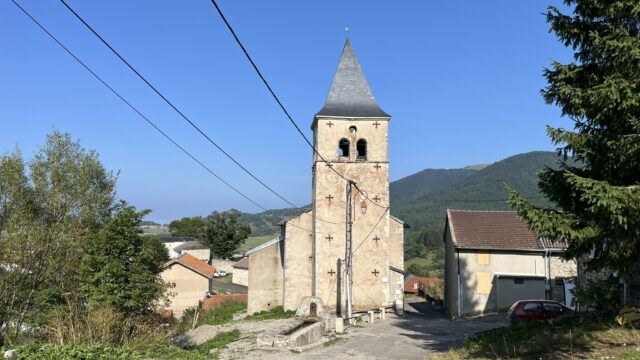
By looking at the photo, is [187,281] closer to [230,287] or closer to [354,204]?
[354,204]

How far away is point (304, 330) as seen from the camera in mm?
18734

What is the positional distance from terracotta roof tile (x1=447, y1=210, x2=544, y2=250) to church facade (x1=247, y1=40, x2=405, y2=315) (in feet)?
12.1

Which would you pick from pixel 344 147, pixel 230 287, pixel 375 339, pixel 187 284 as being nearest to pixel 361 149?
pixel 344 147

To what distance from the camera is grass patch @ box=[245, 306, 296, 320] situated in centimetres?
2882

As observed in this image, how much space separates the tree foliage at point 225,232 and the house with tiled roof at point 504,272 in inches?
2224

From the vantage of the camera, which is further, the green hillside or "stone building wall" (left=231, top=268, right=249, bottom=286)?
the green hillside

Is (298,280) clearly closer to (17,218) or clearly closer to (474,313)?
(474,313)

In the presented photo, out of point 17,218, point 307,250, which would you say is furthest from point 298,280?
point 17,218

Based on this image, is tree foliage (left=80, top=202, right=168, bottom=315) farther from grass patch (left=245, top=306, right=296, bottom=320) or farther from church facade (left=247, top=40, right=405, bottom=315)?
church facade (left=247, top=40, right=405, bottom=315)

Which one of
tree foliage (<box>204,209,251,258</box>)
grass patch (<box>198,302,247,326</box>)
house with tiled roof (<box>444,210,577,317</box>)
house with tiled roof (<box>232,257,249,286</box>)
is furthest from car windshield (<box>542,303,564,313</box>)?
tree foliage (<box>204,209,251,258</box>)

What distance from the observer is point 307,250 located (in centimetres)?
3066

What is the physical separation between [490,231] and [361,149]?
846 centimetres

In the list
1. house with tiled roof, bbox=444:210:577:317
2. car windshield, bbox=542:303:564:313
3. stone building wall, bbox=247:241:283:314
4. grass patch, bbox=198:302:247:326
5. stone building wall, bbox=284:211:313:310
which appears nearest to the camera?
car windshield, bbox=542:303:564:313

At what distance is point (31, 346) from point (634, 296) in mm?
13358
